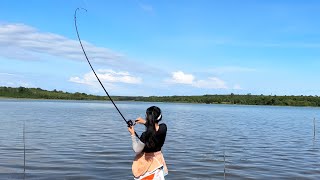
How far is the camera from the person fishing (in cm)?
678

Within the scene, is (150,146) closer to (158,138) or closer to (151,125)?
(158,138)

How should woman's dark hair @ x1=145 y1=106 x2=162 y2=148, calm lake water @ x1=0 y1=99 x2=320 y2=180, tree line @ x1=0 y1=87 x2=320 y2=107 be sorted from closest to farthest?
1. woman's dark hair @ x1=145 y1=106 x2=162 y2=148
2. calm lake water @ x1=0 y1=99 x2=320 y2=180
3. tree line @ x1=0 y1=87 x2=320 y2=107

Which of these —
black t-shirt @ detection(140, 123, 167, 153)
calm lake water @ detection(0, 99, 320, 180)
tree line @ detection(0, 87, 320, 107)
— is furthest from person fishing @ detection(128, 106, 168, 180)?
tree line @ detection(0, 87, 320, 107)

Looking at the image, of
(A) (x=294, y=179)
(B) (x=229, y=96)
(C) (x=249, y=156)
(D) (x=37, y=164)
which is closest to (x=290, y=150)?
(C) (x=249, y=156)

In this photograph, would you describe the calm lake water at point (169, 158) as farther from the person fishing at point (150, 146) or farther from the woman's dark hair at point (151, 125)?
the woman's dark hair at point (151, 125)

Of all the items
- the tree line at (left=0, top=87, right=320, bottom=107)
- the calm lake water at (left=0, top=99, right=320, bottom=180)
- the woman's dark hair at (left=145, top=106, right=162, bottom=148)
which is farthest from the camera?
the tree line at (left=0, top=87, right=320, bottom=107)

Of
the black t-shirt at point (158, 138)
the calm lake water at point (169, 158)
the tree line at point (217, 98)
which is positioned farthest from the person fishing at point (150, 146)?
the tree line at point (217, 98)

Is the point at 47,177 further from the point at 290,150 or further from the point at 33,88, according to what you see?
the point at 33,88

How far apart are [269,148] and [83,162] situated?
10.9 meters

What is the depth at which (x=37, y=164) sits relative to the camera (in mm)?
14836

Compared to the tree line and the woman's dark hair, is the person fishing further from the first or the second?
the tree line

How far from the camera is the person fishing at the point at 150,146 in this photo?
22.2 ft

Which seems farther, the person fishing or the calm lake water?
the calm lake water

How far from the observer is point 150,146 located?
22.6ft
